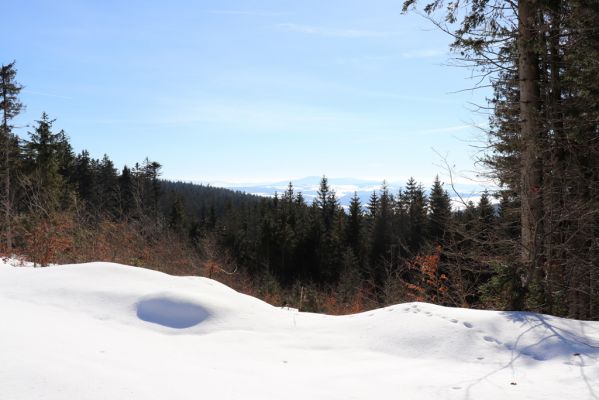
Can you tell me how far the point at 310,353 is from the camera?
4.23 m

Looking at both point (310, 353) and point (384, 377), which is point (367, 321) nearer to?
point (310, 353)

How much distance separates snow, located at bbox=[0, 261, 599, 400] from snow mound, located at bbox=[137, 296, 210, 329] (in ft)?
0.05

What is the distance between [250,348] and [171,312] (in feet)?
4.01

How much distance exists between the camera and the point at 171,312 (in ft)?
16.3

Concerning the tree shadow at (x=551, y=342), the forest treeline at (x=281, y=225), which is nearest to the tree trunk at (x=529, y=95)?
the tree shadow at (x=551, y=342)

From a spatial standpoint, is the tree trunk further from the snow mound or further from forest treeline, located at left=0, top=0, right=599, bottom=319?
the snow mound

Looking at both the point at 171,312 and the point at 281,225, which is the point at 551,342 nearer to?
the point at 171,312

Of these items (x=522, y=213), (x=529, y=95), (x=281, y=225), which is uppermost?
(x=529, y=95)

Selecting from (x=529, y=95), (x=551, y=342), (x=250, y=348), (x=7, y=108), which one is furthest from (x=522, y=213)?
(x=7, y=108)

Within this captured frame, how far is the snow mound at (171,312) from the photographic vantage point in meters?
4.82

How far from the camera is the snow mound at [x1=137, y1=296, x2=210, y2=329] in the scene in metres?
4.82

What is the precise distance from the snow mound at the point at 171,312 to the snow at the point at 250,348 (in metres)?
0.01

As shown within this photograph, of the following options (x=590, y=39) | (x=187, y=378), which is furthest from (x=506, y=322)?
(x=590, y=39)

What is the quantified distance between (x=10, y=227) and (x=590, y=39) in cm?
1555
